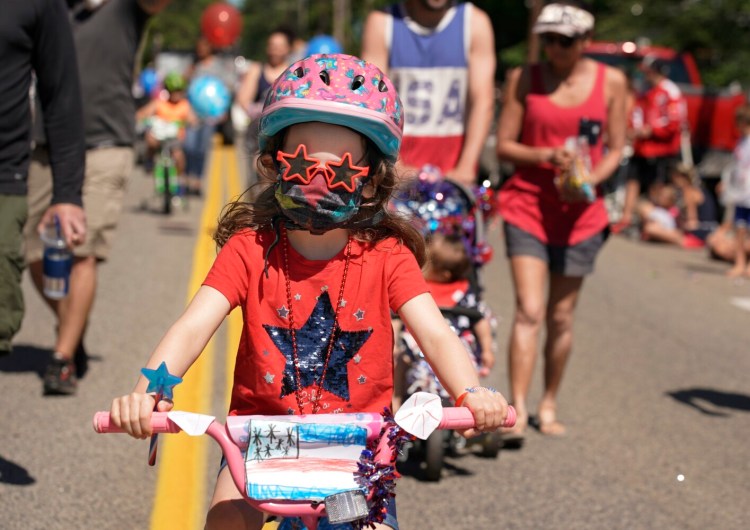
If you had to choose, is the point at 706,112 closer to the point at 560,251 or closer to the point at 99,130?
the point at 560,251

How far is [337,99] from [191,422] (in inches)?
36.9

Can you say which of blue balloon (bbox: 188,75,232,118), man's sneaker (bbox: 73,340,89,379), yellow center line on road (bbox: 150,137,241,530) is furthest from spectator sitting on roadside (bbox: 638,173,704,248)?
man's sneaker (bbox: 73,340,89,379)

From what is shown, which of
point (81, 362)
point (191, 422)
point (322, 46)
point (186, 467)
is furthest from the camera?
point (322, 46)

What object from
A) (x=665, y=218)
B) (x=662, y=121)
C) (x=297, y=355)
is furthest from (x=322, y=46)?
(x=297, y=355)

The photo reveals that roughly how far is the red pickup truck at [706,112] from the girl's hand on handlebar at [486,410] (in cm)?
1565

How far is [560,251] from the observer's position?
660 cm

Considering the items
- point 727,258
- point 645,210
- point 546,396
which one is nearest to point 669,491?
point 546,396

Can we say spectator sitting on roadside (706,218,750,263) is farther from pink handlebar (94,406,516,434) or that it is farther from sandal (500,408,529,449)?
pink handlebar (94,406,516,434)

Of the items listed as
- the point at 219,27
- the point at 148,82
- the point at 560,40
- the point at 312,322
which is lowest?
the point at 312,322

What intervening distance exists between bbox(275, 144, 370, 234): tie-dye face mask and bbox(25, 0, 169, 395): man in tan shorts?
12.7 feet

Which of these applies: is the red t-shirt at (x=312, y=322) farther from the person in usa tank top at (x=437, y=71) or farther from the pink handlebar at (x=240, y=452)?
the person in usa tank top at (x=437, y=71)

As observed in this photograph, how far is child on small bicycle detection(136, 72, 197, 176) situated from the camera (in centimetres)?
1742

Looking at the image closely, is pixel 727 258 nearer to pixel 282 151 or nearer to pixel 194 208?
pixel 194 208

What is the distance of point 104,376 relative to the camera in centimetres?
739
